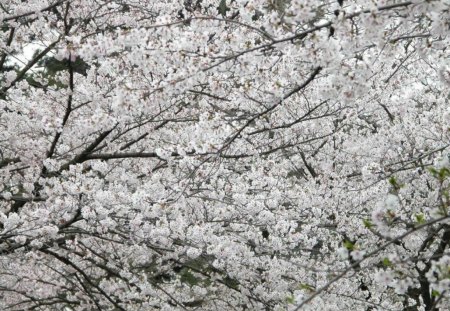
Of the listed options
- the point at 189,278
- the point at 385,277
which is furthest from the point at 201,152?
the point at 189,278

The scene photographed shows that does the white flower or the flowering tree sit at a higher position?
the flowering tree

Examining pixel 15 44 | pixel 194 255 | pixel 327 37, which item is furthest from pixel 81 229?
pixel 327 37

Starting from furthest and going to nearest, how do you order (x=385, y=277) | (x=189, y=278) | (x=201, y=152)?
1. (x=189, y=278)
2. (x=201, y=152)
3. (x=385, y=277)

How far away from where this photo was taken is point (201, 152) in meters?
4.43

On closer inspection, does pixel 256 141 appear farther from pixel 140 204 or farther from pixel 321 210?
pixel 140 204

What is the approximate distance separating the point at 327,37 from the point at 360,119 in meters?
6.30

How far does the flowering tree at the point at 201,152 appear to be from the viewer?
372 centimetres

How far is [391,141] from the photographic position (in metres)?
8.20

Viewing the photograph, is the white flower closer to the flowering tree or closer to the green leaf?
the flowering tree

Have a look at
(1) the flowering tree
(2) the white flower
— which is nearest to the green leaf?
(1) the flowering tree

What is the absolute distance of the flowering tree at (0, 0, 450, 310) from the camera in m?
3.72

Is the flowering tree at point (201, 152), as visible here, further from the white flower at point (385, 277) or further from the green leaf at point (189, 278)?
the green leaf at point (189, 278)

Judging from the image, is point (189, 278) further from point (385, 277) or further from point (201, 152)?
point (385, 277)

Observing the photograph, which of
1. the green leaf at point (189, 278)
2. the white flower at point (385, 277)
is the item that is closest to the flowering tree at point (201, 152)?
the white flower at point (385, 277)
